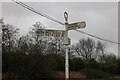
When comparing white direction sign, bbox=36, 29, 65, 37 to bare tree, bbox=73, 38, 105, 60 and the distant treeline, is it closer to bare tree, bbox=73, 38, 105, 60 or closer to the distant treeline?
the distant treeline

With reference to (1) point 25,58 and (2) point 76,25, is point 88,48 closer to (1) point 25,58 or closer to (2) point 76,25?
(1) point 25,58

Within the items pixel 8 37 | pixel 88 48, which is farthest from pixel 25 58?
pixel 88 48

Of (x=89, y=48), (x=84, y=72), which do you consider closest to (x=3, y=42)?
(x=84, y=72)

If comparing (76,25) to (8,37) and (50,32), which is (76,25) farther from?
(8,37)

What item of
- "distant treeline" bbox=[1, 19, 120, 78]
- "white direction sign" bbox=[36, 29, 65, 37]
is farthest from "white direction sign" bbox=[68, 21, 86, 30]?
"distant treeline" bbox=[1, 19, 120, 78]

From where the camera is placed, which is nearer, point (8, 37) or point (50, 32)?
point (50, 32)

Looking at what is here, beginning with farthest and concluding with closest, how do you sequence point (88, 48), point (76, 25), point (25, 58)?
point (88, 48), point (25, 58), point (76, 25)

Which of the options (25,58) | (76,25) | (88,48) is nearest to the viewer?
(76,25)

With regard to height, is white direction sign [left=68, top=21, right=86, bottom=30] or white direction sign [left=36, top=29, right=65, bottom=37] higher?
white direction sign [left=68, top=21, right=86, bottom=30]

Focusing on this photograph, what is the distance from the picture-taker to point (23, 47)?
30094 mm

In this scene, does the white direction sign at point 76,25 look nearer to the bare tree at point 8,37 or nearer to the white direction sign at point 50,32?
the white direction sign at point 50,32

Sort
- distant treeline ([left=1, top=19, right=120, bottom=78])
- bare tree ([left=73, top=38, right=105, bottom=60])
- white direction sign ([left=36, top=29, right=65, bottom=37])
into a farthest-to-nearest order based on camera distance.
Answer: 1. bare tree ([left=73, top=38, right=105, bottom=60])
2. distant treeline ([left=1, top=19, right=120, bottom=78])
3. white direction sign ([left=36, top=29, right=65, bottom=37])

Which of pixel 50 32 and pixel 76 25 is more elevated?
pixel 76 25

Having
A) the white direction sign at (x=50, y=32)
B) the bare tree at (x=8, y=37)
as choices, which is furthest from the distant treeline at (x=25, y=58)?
the white direction sign at (x=50, y=32)
